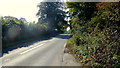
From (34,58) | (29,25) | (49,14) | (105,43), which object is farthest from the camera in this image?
(49,14)

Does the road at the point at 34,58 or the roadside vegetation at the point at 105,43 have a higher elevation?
the roadside vegetation at the point at 105,43

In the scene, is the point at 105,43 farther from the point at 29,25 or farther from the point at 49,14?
the point at 49,14

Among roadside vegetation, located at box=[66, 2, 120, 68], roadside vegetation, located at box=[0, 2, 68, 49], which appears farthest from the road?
roadside vegetation, located at box=[0, 2, 68, 49]

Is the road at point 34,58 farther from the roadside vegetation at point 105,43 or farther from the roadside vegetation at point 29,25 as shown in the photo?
the roadside vegetation at point 29,25

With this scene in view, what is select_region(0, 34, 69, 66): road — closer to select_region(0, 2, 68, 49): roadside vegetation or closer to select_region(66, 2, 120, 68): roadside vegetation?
select_region(66, 2, 120, 68): roadside vegetation

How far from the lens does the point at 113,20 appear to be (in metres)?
10.4

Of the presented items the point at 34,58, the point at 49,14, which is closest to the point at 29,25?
the point at 34,58

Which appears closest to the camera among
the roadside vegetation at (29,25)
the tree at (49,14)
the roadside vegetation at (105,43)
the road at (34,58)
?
the roadside vegetation at (105,43)

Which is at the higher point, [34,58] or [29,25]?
[29,25]

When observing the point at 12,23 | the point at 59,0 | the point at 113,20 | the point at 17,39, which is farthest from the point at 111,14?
the point at 59,0

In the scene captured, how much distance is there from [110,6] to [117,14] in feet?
3.24

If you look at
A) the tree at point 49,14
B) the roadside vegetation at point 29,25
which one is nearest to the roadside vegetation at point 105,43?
the roadside vegetation at point 29,25

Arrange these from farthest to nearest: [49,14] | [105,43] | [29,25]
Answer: [49,14] → [29,25] → [105,43]

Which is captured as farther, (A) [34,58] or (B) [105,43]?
(A) [34,58]
